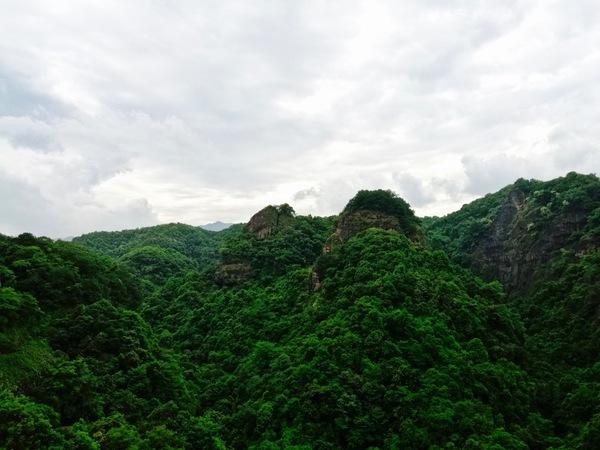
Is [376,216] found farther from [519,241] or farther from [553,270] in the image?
[519,241]

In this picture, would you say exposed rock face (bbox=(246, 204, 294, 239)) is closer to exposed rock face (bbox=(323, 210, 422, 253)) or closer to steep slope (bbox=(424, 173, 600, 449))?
exposed rock face (bbox=(323, 210, 422, 253))

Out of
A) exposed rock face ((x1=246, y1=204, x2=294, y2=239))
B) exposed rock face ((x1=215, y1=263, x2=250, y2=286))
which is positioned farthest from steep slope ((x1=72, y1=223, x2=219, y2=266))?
exposed rock face ((x1=215, y1=263, x2=250, y2=286))

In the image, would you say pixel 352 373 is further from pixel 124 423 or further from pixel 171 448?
pixel 124 423

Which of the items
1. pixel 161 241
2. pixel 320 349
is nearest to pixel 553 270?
pixel 320 349

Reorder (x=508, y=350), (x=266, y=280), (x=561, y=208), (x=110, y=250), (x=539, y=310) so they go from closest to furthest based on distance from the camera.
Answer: (x=508, y=350), (x=539, y=310), (x=266, y=280), (x=561, y=208), (x=110, y=250)

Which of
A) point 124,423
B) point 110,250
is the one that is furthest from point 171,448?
point 110,250

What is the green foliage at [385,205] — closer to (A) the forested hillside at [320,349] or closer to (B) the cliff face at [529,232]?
(A) the forested hillside at [320,349]

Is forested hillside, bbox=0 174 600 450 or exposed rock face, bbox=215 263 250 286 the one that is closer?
forested hillside, bbox=0 174 600 450
